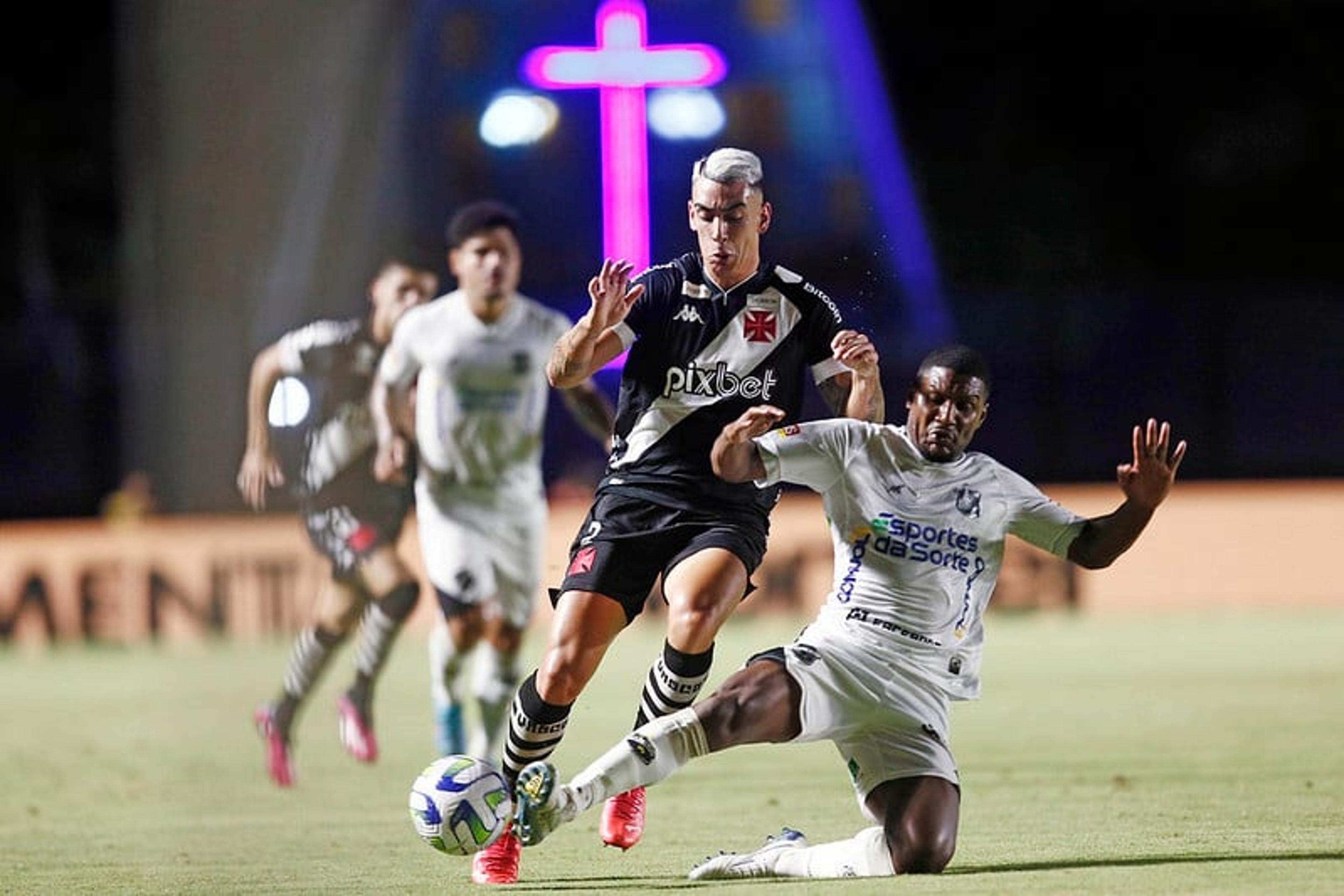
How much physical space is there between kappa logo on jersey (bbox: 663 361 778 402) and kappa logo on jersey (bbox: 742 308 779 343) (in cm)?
12

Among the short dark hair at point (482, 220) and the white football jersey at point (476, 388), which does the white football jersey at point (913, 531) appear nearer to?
the short dark hair at point (482, 220)

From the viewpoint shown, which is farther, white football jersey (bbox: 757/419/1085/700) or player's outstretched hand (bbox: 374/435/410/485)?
player's outstretched hand (bbox: 374/435/410/485)

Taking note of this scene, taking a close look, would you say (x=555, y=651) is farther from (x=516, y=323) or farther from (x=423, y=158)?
(x=423, y=158)

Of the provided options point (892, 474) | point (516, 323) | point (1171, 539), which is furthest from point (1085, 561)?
point (1171, 539)

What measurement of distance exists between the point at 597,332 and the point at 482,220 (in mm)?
2965

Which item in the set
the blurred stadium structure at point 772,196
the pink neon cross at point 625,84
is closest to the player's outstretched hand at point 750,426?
the blurred stadium structure at point 772,196

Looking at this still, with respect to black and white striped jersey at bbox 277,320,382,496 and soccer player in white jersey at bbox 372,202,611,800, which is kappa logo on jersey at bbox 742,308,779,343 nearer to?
soccer player in white jersey at bbox 372,202,611,800

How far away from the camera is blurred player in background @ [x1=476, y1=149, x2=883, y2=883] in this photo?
6688 mm

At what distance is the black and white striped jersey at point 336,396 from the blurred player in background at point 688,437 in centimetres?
398

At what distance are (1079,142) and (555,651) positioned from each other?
1851 cm

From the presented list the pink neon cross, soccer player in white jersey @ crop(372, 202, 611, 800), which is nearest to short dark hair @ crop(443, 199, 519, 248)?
soccer player in white jersey @ crop(372, 202, 611, 800)

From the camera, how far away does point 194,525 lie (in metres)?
17.6

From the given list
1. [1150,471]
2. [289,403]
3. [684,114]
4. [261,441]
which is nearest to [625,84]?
[684,114]

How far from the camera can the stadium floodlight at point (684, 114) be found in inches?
637
